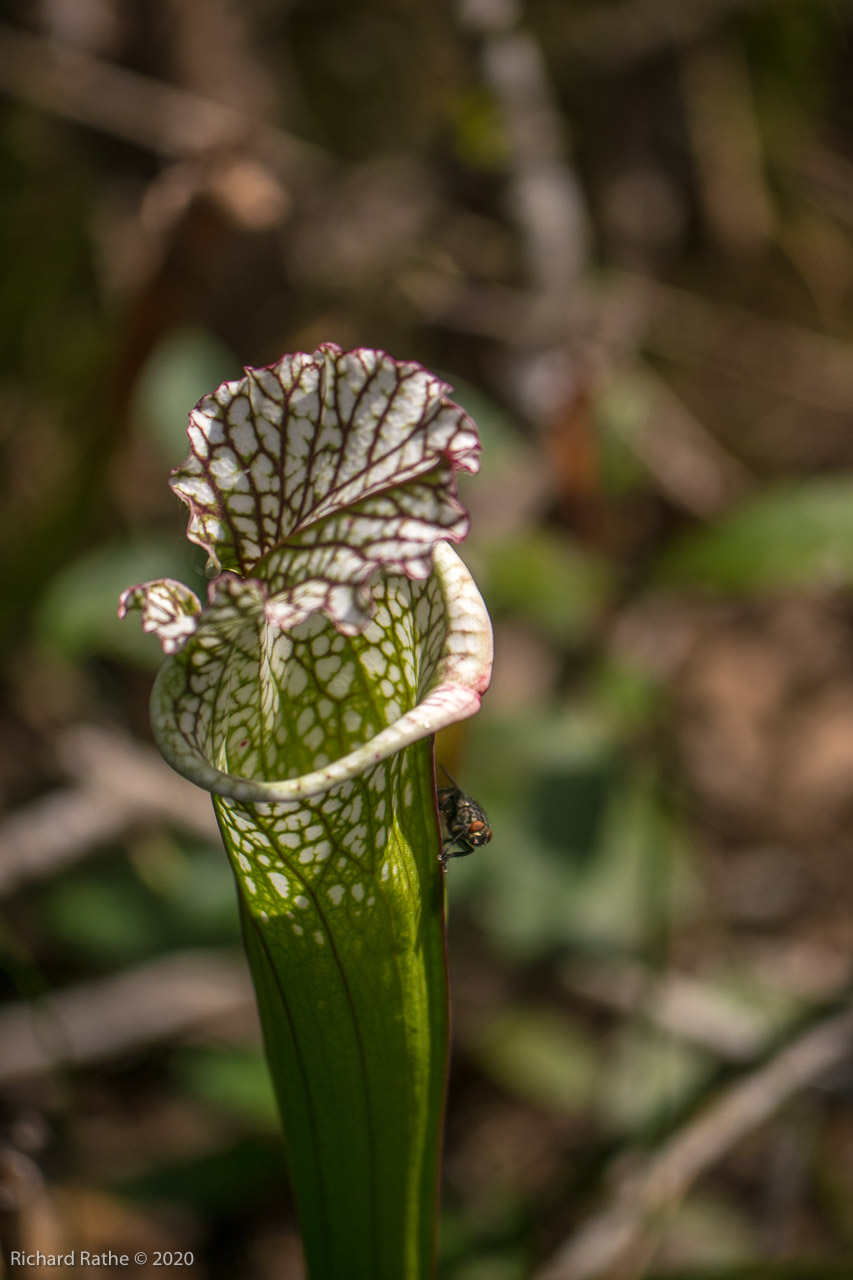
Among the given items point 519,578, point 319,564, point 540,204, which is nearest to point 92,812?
point 519,578

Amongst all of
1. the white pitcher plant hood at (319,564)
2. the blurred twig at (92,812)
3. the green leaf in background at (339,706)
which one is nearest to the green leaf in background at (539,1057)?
the blurred twig at (92,812)

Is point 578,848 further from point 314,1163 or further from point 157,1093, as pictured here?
point 314,1163

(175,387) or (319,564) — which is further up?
(175,387)

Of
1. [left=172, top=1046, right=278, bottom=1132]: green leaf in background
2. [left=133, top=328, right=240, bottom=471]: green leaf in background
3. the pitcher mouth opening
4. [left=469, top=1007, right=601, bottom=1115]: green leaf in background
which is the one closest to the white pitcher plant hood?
the pitcher mouth opening

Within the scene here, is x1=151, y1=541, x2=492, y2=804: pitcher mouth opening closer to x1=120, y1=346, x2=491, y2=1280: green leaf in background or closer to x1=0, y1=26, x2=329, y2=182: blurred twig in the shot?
x1=120, y1=346, x2=491, y2=1280: green leaf in background

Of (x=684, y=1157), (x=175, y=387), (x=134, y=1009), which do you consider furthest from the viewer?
(x=175, y=387)

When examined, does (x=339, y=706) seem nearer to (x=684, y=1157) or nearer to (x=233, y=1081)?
(x=684, y=1157)
